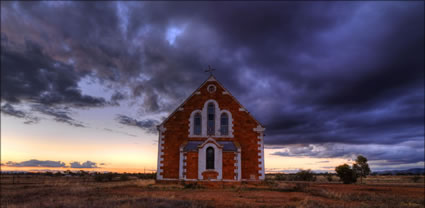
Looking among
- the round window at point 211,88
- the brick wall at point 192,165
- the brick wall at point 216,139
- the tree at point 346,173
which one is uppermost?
the round window at point 211,88

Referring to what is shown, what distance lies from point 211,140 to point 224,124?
2.84 m

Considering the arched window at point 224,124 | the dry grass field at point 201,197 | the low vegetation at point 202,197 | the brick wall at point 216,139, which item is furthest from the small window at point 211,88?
the dry grass field at point 201,197

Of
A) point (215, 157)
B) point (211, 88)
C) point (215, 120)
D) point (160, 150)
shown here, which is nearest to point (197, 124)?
point (215, 120)

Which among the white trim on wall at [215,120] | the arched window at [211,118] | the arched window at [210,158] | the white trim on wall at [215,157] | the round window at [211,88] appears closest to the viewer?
the white trim on wall at [215,157]

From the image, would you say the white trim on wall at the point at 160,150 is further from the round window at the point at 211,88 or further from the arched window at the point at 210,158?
the round window at the point at 211,88

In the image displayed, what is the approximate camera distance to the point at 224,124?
2603 centimetres

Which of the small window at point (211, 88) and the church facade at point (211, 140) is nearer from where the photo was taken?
the church facade at point (211, 140)

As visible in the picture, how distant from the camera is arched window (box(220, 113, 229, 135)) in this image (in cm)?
2581

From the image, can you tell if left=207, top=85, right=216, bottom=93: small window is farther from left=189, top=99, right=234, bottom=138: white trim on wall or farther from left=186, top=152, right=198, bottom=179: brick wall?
left=186, top=152, right=198, bottom=179: brick wall

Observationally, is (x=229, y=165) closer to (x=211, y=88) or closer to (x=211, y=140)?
(x=211, y=140)

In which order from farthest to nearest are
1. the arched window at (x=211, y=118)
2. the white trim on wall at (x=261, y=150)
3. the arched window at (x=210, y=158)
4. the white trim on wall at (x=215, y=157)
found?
the arched window at (x=211, y=118) → the white trim on wall at (x=261, y=150) → the arched window at (x=210, y=158) → the white trim on wall at (x=215, y=157)

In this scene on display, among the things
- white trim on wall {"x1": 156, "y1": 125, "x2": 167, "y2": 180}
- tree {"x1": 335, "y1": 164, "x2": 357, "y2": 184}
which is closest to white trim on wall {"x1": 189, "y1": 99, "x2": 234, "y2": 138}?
white trim on wall {"x1": 156, "y1": 125, "x2": 167, "y2": 180}

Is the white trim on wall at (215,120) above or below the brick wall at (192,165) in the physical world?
above

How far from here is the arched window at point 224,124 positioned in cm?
2581
